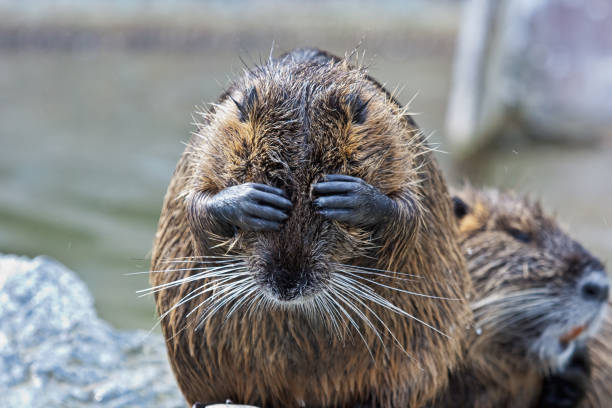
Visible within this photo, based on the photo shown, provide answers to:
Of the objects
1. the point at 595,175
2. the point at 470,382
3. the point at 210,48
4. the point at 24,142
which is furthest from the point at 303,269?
the point at 210,48

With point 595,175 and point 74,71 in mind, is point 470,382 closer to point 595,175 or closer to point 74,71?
point 595,175

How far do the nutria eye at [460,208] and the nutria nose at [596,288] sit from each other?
17.9 inches

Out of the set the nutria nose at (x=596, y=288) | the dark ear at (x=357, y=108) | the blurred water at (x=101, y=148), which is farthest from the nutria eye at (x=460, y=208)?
the dark ear at (x=357, y=108)

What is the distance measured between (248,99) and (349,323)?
1.91 feet

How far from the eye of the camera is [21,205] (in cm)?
585

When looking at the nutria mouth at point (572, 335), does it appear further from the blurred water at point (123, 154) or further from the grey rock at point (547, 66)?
the grey rock at point (547, 66)

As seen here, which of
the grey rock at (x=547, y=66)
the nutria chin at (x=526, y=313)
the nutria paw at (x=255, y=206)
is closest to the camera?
the nutria paw at (x=255, y=206)

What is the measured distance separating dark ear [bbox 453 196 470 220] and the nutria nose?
0.45 m

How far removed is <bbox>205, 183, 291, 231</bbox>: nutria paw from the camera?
166cm

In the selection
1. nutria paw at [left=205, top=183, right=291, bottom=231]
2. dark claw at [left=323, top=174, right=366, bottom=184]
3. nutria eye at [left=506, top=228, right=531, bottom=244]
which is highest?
nutria eye at [left=506, top=228, right=531, bottom=244]

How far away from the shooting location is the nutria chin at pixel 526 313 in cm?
264

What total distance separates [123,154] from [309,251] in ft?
18.8

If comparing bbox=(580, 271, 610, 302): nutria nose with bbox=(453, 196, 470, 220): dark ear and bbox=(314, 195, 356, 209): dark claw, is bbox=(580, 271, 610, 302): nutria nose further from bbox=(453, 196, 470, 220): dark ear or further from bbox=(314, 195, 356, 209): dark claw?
bbox=(314, 195, 356, 209): dark claw

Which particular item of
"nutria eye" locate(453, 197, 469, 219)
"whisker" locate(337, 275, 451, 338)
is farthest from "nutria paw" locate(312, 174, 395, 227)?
"nutria eye" locate(453, 197, 469, 219)
